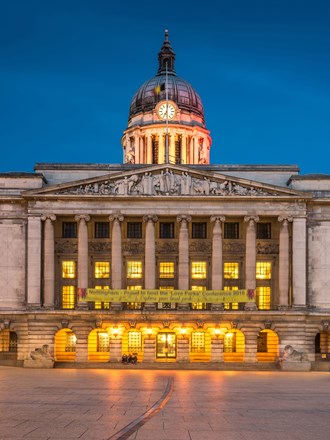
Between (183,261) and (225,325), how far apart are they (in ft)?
26.2

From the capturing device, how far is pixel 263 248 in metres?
69.7

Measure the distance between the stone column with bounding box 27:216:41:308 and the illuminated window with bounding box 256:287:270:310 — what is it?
23618 millimetres

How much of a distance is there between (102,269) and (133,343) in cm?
874

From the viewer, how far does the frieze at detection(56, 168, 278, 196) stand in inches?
2643

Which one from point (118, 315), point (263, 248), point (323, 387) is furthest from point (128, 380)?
point (263, 248)

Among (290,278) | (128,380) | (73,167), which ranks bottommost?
(128,380)

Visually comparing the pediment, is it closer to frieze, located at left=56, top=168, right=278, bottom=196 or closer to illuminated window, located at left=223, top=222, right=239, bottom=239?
frieze, located at left=56, top=168, right=278, bottom=196

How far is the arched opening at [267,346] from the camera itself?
221 feet

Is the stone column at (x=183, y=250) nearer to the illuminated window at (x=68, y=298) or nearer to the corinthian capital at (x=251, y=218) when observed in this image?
the corinthian capital at (x=251, y=218)

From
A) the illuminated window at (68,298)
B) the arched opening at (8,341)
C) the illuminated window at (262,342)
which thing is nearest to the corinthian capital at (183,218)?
the illuminated window at (68,298)

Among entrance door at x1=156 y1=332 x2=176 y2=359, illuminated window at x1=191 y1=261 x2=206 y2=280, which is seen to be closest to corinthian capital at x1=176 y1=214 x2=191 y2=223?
illuminated window at x1=191 y1=261 x2=206 y2=280

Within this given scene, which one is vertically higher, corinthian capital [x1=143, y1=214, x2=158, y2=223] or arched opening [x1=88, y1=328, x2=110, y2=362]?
corinthian capital [x1=143, y1=214, x2=158, y2=223]

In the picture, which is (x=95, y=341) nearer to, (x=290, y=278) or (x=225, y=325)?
(x=225, y=325)

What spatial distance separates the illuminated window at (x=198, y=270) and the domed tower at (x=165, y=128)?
26.3m
